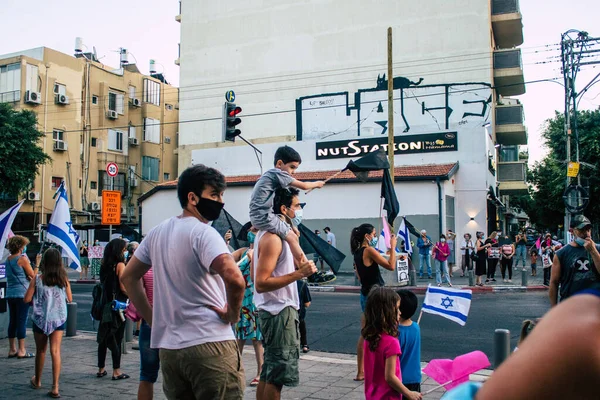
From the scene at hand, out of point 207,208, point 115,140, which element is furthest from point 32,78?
point 207,208

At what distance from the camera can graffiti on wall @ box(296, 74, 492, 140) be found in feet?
99.7

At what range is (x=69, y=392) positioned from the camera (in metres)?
6.23

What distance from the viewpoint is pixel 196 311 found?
10.5 feet

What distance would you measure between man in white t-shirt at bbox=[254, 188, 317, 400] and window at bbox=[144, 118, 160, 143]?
4255 centimetres

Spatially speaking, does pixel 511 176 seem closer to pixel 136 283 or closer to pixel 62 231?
pixel 62 231

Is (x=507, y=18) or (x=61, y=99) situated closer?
(x=507, y=18)

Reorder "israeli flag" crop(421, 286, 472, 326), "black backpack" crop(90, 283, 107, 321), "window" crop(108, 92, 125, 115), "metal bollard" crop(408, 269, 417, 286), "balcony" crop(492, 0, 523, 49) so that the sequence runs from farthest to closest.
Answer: "window" crop(108, 92, 125, 115) → "balcony" crop(492, 0, 523, 49) → "metal bollard" crop(408, 269, 417, 286) → "black backpack" crop(90, 283, 107, 321) → "israeli flag" crop(421, 286, 472, 326)

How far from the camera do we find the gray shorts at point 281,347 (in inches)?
165

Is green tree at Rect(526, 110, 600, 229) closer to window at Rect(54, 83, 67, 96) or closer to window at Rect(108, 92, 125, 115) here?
window at Rect(108, 92, 125, 115)

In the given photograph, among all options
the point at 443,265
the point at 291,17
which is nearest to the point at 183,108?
the point at 291,17

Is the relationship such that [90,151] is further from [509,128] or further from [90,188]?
[509,128]

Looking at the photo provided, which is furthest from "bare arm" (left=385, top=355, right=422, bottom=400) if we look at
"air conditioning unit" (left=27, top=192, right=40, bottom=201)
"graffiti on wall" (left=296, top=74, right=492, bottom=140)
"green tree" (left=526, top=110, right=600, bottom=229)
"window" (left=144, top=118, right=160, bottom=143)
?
"window" (left=144, top=118, right=160, bottom=143)

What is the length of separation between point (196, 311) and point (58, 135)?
39.2 metres

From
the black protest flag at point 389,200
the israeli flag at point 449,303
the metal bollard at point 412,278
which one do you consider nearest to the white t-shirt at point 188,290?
the israeli flag at point 449,303
